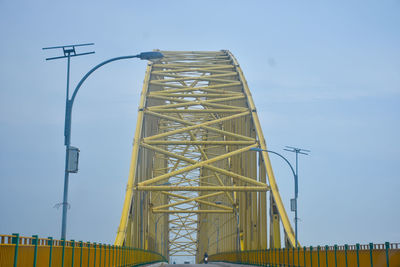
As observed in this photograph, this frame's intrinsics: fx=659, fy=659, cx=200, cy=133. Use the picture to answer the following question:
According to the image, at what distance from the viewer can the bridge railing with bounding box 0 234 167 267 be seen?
11109mm

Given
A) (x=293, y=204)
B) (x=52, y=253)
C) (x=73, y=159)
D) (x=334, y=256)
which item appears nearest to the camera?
(x=52, y=253)

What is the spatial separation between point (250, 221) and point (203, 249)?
4678 cm

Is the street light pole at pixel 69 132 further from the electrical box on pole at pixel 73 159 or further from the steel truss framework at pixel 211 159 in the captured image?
the steel truss framework at pixel 211 159

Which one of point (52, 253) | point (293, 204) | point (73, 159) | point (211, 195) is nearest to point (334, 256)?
point (73, 159)

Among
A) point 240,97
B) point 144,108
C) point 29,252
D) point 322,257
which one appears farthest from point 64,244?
point 240,97

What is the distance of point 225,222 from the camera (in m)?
61.5

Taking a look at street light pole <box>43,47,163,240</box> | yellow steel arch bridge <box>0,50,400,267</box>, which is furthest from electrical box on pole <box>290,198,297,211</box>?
street light pole <box>43,47,163,240</box>

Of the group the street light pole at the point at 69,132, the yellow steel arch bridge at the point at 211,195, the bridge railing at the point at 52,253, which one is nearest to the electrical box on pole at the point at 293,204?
the yellow steel arch bridge at the point at 211,195

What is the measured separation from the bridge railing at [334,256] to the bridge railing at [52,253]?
708 cm

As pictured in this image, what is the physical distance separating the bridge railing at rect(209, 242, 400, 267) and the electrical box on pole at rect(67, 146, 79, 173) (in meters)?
7.96

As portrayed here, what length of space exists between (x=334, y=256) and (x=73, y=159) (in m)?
8.79

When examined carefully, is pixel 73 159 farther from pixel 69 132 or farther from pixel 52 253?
pixel 52 253

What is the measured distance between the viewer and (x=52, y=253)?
46.1 feet

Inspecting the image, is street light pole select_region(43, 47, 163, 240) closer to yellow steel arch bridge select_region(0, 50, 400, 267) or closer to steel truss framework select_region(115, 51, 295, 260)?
yellow steel arch bridge select_region(0, 50, 400, 267)
